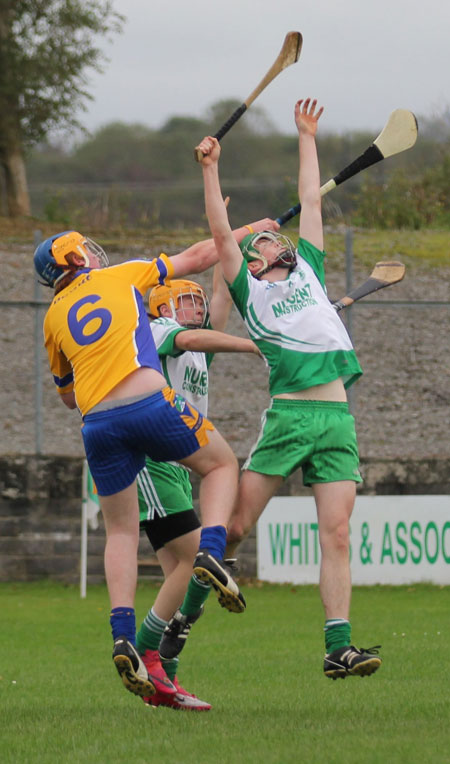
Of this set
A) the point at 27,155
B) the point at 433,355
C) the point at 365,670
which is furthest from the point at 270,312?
the point at 27,155

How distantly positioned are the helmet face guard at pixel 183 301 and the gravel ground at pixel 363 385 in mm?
8640

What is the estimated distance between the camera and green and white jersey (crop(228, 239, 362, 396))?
6293mm

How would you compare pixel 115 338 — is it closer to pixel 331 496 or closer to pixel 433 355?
pixel 331 496

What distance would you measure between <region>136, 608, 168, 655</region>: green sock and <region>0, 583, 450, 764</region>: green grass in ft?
0.99

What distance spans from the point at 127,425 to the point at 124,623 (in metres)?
0.88

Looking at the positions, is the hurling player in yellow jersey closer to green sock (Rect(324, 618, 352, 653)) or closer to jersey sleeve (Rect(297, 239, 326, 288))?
green sock (Rect(324, 618, 352, 653))

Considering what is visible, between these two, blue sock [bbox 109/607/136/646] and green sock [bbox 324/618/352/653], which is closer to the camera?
blue sock [bbox 109/607/136/646]

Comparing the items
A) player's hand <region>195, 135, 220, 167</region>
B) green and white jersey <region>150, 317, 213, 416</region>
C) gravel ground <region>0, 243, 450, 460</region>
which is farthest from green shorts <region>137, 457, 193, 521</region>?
gravel ground <region>0, 243, 450, 460</region>

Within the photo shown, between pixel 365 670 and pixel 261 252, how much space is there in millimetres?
2114

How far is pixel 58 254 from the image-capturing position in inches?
243

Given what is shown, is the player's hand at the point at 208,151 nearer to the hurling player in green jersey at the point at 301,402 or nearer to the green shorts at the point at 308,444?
the hurling player in green jersey at the point at 301,402

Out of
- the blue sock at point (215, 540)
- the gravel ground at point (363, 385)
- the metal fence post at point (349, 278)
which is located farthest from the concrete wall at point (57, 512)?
the blue sock at point (215, 540)

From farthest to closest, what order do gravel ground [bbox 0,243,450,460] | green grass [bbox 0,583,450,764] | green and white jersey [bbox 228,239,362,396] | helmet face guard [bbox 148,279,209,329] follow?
gravel ground [bbox 0,243,450,460] < helmet face guard [bbox 148,279,209,329] < green and white jersey [bbox 228,239,362,396] < green grass [bbox 0,583,450,764]

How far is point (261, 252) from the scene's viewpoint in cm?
657
